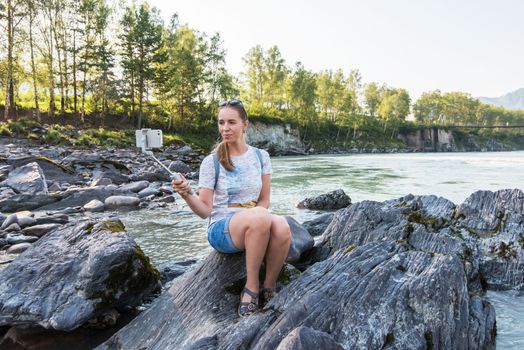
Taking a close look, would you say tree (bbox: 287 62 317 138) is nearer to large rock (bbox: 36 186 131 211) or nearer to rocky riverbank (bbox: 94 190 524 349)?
large rock (bbox: 36 186 131 211)

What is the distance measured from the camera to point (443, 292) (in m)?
3.67

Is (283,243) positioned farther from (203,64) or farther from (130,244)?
(203,64)

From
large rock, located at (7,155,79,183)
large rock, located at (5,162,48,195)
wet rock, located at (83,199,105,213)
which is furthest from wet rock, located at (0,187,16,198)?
large rock, located at (7,155,79,183)

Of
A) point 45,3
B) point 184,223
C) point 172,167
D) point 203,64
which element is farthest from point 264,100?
point 184,223

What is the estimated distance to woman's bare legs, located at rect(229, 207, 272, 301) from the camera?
392 centimetres

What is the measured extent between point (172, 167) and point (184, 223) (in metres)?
14.3

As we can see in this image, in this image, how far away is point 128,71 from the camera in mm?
48688

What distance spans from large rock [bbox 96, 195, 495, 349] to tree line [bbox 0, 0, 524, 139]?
38.2 meters

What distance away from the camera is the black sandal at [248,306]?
3932 mm

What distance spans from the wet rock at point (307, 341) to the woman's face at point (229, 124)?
7.85 ft

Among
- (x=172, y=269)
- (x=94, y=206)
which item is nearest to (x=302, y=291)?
(x=172, y=269)

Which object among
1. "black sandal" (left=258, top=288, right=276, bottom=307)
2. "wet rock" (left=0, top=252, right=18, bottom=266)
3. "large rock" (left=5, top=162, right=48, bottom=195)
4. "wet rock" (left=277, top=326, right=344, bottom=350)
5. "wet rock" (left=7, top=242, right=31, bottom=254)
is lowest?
"wet rock" (left=0, top=252, right=18, bottom=266)

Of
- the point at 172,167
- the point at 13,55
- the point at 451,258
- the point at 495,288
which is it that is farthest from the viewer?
the point at 13,55

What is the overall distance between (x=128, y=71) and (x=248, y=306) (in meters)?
50.1
